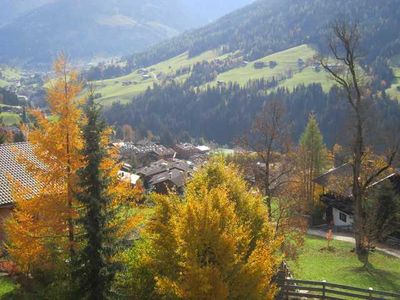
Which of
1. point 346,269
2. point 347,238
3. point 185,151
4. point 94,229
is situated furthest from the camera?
point 185,151

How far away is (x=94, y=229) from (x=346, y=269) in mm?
19093

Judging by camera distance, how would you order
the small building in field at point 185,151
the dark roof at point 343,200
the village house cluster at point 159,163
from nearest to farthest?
the dark roof at point 343,200
the village house cluster at point 159,163
the small building in field at point 185,151

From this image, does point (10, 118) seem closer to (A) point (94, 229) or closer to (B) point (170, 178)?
(B) point (170, 178)

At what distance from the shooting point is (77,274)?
20.0 m

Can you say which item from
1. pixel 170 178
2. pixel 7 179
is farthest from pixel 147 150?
pixel 7 179

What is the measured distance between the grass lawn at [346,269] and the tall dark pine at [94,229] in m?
13.3

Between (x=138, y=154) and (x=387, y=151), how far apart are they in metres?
119

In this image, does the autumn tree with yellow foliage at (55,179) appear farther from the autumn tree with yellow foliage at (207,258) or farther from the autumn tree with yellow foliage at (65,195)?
the autumn tree with yellow foliage at (207,258)

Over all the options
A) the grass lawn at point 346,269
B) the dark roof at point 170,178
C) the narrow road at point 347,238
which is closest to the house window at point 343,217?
the narrow road at point 347,238

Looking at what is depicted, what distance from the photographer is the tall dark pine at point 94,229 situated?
1995 cm

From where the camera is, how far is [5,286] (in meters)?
26.3

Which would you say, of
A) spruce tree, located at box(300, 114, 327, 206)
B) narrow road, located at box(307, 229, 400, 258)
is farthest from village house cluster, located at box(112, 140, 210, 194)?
narrow road, located at box(307, 229, 400, 258)

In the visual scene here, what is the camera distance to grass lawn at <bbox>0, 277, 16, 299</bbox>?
25.4 meters

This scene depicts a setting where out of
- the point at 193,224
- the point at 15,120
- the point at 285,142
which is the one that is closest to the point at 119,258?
the point at 193,224
